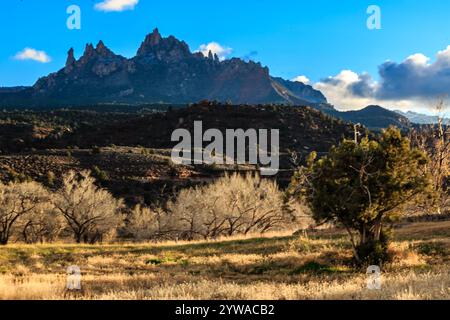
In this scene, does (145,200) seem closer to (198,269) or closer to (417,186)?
(198,269)

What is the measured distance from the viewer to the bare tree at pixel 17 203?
1617 inches

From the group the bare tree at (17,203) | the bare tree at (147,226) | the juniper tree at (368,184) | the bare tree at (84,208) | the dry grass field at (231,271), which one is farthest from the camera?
the bare tree at (147,226)

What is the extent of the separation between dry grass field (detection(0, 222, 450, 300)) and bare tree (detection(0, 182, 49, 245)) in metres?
12.5

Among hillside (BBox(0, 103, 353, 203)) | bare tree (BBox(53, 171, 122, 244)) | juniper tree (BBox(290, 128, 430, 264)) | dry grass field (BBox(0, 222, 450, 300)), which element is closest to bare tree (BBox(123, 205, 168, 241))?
bare tree (BBox(53, 171, 122, 244))

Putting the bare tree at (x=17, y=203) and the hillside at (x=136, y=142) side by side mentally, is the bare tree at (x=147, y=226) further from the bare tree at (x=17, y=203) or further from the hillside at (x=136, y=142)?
the hillside at (x=136, y=142)

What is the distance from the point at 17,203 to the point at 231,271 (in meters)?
29.0

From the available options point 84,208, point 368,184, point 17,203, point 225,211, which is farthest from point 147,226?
point 368,184

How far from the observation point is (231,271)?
20359 mm

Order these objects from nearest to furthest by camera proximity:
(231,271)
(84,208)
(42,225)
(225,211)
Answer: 1. (231,271)
2. (84,208)
3. (225,211)
4. (42,225)

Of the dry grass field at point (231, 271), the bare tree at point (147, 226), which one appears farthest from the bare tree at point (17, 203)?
the dry grass field at point (231, 271)

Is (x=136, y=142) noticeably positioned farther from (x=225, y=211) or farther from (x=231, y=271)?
(x=231, y=271)

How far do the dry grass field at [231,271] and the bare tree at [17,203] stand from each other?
40.9 ft

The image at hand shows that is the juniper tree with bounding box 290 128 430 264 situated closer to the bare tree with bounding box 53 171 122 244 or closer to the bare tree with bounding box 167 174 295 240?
the bare tree with bounding box 167 174 295 240
